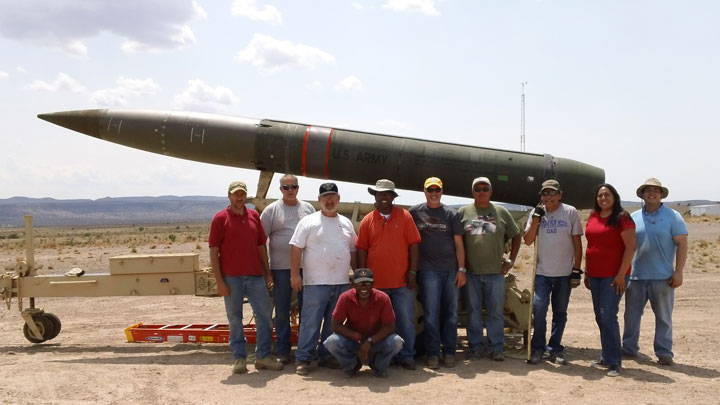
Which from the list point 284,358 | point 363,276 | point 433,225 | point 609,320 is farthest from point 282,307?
point 609,320

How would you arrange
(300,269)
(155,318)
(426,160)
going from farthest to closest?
1. (155,318)
2. (426,160)
3. (300,269)

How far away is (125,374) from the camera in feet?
20.2

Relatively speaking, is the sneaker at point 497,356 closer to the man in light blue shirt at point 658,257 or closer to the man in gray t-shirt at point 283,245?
the man in light blue shirt at point 658,257

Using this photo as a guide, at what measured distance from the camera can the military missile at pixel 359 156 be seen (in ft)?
27.2

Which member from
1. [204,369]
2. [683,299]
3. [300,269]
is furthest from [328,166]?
[683,299]

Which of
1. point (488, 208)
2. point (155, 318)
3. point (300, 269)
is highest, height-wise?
point (488, 208)

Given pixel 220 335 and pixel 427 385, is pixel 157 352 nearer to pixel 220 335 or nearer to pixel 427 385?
pixel 220 335

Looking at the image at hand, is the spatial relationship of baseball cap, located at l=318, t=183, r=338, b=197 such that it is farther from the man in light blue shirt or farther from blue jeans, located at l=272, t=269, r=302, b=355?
the man in light blue shirt

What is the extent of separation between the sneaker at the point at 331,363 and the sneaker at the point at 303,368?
296 millimetres

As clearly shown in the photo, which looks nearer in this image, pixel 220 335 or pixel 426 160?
pixel 220 335

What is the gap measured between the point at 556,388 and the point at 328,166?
4.34m

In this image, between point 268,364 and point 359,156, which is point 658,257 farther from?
point 268,364

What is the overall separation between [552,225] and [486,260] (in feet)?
2.73

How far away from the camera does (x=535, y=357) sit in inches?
255
